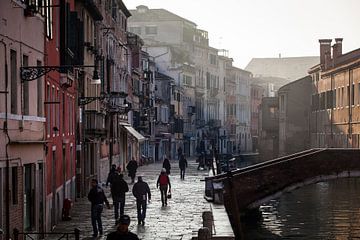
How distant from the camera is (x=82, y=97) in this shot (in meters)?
33.0

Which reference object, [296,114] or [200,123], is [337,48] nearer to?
[296,114]

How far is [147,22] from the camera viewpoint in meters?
92.9

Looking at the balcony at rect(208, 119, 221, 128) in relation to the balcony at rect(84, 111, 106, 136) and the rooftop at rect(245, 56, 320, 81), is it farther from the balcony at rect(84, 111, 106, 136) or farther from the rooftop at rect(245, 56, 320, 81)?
the balcony at rect(84, 111, 106, 136)

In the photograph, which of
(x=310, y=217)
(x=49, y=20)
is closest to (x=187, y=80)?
(x=310, y=217)

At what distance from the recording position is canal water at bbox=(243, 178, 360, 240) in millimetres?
28062

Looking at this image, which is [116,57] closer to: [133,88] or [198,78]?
[133,88]

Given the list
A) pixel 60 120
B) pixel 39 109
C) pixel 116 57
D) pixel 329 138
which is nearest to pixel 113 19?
pixel 116 57

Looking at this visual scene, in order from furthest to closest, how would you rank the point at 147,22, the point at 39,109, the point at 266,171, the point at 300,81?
the point at 147,22, the point at 300,81, the point at 266,171, the point at 39,109

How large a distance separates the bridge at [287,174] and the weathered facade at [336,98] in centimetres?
1900

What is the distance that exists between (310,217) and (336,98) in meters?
25.4

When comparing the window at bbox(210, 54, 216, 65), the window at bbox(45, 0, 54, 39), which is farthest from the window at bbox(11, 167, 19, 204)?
the window at bbox(210, 54, 216, 65)

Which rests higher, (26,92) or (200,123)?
(26,92)

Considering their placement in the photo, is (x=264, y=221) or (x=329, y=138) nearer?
(x=264, y=221)

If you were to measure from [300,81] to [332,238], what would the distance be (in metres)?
43.6
